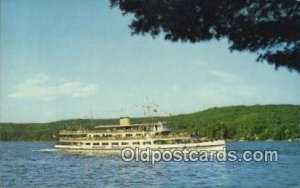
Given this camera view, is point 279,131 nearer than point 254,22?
No

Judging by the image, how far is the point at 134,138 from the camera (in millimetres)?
11539

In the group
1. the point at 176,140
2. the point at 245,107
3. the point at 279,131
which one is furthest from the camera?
the point at 176,140

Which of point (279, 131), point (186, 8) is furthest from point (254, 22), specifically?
point (279, 131)

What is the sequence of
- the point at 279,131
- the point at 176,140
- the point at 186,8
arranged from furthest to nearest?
the point at 176,140
the point at 279,131
the point at 186,8

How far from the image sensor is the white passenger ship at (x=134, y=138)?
9805 millimetres

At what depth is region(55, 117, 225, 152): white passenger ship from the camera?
9.80m

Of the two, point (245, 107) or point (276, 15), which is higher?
point (276, 15)

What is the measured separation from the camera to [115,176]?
907 cm

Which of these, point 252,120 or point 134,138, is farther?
point 134,138

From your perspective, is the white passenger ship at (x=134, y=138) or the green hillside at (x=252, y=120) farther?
the white passenger ship at (x=134, y=138)

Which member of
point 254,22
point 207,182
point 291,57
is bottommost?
point 207,182

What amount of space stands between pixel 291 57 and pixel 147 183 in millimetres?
4769

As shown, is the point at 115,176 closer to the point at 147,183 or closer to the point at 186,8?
the point at 147,183

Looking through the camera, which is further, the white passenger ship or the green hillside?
the white passenger ship
